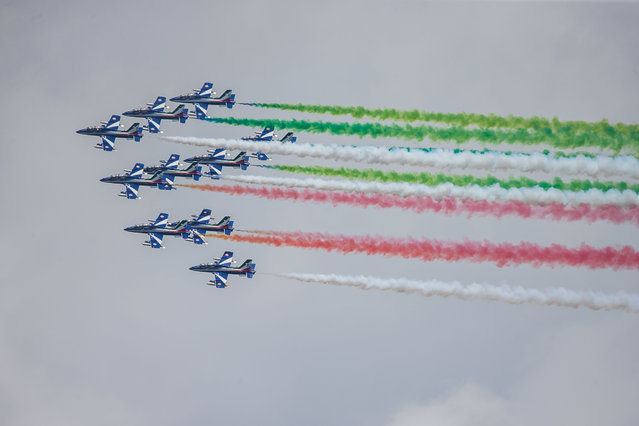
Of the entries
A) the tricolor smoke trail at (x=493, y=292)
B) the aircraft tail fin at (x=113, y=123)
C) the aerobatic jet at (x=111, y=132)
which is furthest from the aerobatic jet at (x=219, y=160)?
the tricolor smoke trail at (x=493, y=292)

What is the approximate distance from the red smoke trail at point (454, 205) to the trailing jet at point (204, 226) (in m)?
3.30

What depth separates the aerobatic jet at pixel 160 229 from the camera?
330 ft

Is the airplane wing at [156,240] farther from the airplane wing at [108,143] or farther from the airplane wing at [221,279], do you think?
the airplane wing at [108,143]

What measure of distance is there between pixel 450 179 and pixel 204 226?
23459 mm

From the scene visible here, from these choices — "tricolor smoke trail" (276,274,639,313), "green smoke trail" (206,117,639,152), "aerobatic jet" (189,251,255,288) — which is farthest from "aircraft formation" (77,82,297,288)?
"tricolor smoke trail" (276,274,639,313)

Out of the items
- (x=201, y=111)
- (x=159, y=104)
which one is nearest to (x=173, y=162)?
(x=201, y=111)

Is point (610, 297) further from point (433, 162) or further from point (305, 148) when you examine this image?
point (305, 148)

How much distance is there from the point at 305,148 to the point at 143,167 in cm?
1693

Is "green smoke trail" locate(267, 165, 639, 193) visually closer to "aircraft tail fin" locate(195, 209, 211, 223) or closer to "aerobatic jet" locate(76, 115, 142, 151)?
"aircraft tail fin" locate(195, 209, 211, 223)

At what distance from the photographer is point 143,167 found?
10275 cm


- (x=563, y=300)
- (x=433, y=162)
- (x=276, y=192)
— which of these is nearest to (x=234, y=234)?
(x=276, y=192)

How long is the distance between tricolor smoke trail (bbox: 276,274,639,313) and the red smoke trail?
4139 mm

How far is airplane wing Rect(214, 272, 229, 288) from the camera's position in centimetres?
9975

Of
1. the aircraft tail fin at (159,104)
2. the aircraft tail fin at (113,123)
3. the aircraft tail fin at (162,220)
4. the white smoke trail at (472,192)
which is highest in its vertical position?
the aircraft tail fin at (159,104)
